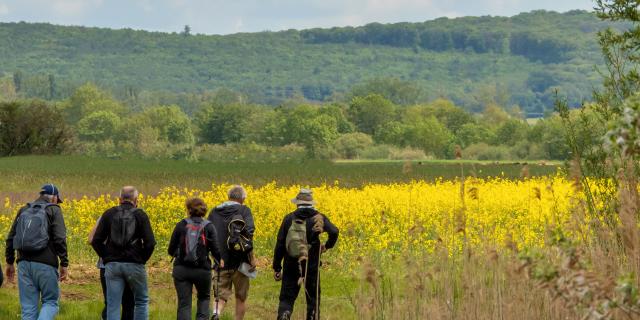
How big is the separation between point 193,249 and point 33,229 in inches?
58.5

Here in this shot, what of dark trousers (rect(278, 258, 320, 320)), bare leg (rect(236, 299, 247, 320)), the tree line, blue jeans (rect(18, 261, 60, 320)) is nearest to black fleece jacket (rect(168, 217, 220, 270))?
dark trousers (rect(278, 258, 320, 320))

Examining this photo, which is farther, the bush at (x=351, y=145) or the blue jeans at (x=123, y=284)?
the bush at (x=351, y=145)

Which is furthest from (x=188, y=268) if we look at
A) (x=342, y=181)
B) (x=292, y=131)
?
(x=292, y=131)

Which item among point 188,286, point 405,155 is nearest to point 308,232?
point 188,286

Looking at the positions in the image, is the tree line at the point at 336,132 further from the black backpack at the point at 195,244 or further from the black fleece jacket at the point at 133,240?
the black fleece jacket at the point at 133,240

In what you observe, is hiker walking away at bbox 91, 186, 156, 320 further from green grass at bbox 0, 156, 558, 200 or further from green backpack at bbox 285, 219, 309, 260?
green grass at bbox 0, 156, 558, 200

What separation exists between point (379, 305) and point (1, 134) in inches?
2393

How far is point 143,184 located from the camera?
38.2m

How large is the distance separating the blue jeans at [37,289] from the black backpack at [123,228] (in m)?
0.71

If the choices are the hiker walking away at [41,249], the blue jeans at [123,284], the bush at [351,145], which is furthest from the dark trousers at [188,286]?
the bush at [351,145]

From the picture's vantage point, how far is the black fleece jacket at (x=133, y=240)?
10.5 metres

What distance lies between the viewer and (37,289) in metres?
10.8

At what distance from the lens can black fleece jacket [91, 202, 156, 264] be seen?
10461 millimetres

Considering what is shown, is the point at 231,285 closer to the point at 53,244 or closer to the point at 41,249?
the point at 53,244
